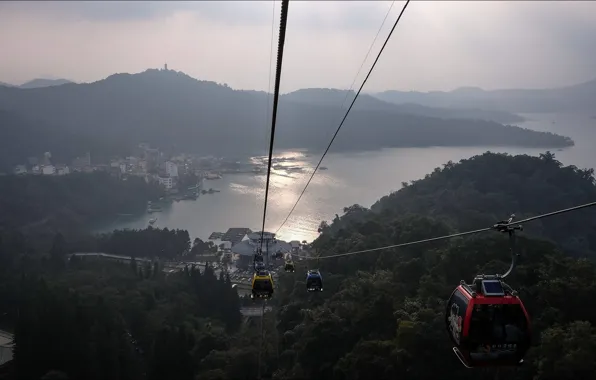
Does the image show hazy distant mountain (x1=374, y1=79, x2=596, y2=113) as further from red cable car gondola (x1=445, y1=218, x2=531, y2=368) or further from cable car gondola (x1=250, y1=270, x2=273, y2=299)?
red cable car gondola (x1=445, y1=218, x2=531, y2=368)

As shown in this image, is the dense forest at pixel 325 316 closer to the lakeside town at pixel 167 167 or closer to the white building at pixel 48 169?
the white building at pixel 48 169

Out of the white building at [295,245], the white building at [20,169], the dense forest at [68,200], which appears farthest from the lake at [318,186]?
the white building at [20,169]

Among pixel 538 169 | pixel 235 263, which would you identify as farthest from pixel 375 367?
pixel 538 169

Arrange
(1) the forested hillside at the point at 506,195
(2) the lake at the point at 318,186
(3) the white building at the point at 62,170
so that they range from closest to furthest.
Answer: (1) the forested hillside at the point at 506,195 → (2) the lake at the point at 318,186 → (3) the white building at the point at 62,170

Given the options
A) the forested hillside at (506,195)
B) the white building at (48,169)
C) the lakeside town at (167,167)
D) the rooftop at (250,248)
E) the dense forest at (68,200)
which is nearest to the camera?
the forested hillside at (506,195)

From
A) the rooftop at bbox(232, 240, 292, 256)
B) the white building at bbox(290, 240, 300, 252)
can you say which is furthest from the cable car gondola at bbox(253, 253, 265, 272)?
the white building at bbox(290, 240, 300, 252)

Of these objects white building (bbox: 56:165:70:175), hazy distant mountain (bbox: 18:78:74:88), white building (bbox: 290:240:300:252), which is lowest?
white building (bbox: 290:240:300:252)

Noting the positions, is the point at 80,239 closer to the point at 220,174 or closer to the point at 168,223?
the point at 168,223
